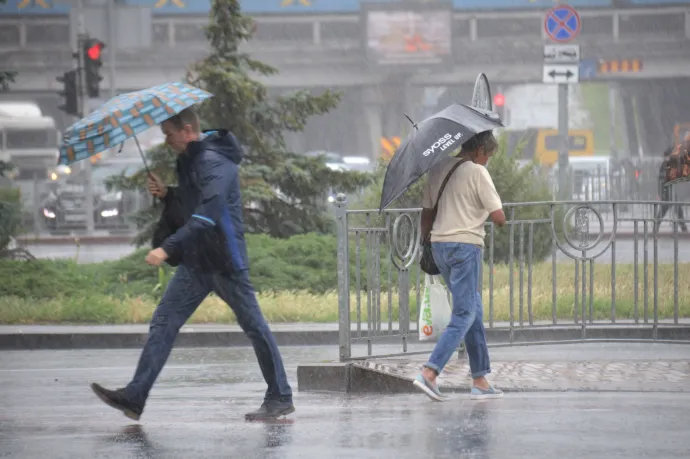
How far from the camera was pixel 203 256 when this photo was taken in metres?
7.80

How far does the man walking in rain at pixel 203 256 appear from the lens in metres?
7.66

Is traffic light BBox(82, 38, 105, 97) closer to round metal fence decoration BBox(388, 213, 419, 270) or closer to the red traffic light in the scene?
the red traffic light

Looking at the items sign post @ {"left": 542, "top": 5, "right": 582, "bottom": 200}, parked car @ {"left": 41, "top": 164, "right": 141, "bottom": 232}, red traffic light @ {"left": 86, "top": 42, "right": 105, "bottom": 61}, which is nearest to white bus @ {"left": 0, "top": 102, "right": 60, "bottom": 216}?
parked car @ {"left": 41, "top": 164, "right": 141, "bottom": 232}

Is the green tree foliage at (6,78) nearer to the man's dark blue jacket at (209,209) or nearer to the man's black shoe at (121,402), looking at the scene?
the man's dark blue jacket at (209,209)

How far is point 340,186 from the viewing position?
1891 centimetres

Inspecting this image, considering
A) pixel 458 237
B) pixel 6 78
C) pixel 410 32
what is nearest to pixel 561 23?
pixel 6 78

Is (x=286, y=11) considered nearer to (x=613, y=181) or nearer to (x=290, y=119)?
(x=613, y=181)

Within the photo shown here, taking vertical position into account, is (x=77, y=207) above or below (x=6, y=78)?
below

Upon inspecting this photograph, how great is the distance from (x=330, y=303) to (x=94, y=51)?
536 inches

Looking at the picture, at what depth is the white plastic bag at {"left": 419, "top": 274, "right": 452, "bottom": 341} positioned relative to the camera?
10.0 meters

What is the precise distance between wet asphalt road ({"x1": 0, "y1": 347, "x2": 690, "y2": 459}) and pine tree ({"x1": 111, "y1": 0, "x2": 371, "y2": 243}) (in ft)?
27.0

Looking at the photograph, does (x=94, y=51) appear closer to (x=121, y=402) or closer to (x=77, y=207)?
(x=77, y=207)

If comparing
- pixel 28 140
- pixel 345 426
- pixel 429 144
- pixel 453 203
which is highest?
pixel 28 140

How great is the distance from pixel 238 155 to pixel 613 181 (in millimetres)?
28758
